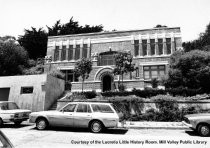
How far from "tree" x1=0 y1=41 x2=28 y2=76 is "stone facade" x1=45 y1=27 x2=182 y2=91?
460 centimetres

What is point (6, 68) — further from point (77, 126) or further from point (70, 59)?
point (77, 126)

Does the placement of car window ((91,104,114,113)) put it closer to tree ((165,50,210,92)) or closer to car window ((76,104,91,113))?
car window ((76,104,91,113))

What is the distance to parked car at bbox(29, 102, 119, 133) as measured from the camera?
32.1 feet

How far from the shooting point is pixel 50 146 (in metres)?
6.84

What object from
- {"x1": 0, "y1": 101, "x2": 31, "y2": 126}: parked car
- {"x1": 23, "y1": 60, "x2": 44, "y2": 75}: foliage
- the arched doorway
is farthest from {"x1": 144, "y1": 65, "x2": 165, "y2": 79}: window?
{"x1": 0, "y1": 101, "x2": 31, "y2": 126}: parked car

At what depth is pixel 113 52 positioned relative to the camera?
96.9 feet

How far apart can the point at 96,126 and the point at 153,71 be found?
19.8 metres

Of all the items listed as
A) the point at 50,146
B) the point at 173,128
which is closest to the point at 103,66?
the point at 173,128

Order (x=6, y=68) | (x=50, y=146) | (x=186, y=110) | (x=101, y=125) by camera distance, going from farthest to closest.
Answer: (x=6, y=68) < (x=186, y=110) < (x=101, y=125) < (x=50, y=146)

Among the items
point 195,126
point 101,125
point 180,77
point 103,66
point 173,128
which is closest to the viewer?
point 195,126

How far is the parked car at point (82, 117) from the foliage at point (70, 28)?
3356cm

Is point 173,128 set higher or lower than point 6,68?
lower

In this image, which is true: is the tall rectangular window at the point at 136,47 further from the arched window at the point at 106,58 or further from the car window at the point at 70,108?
the car window at the point at 70,108

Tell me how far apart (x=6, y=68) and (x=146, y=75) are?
74.2 ft
